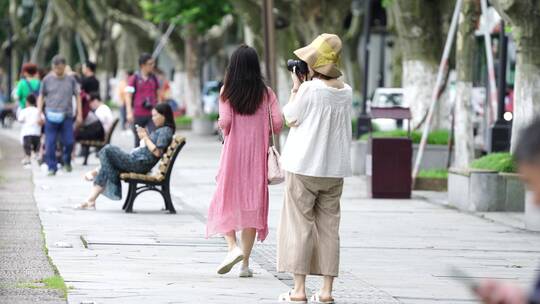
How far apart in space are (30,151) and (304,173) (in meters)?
15.8

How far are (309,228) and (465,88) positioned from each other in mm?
11329

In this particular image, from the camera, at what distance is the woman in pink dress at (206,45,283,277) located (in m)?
10.5

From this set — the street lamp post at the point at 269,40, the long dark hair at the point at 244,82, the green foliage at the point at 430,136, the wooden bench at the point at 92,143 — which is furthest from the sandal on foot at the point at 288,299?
the street lamp post at the point at 269,40

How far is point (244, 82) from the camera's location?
1048 cm

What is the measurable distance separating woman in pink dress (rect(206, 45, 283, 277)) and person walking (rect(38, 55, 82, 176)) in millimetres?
10487

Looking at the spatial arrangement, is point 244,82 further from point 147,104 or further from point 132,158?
point 147,104

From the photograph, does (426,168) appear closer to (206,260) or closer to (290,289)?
(206,260)

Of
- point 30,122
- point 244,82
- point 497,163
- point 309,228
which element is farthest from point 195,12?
point 309,228

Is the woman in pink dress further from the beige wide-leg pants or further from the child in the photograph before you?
the child

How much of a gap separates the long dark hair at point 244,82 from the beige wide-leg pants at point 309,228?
1.43 meters

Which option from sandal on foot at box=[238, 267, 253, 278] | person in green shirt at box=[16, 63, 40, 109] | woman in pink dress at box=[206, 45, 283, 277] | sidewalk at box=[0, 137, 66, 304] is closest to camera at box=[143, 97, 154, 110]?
sidewalk at box=[0, 137, 66, 304]

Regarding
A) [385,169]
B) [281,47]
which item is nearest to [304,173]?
[385,169]

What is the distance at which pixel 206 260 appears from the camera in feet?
37.4

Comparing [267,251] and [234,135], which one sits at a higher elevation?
[234,135]
